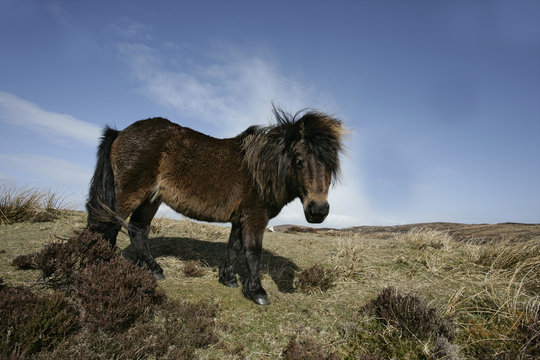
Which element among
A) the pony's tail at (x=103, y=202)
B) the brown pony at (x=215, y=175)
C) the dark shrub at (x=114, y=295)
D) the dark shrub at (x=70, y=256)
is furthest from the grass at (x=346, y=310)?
the pony's tail at (x=103, y=202)

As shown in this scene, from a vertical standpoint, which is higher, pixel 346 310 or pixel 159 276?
pixel 159 276

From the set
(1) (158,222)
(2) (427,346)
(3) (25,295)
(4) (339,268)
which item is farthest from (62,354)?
(1) (158,222)

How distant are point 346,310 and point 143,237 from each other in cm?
359

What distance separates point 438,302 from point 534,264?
3.04 meters

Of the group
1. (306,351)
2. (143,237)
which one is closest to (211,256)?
(143,237)

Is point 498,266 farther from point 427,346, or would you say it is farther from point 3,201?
point 3,201

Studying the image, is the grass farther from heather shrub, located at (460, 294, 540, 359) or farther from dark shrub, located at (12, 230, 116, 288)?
dark shrub, located at (12, 230, 116, 288)

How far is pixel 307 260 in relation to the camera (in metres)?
6.84

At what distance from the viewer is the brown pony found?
4414mm

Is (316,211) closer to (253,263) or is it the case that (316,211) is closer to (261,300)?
(253,263)

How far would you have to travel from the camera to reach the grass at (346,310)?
10.1 ft

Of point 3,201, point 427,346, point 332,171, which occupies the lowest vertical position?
point 427,346

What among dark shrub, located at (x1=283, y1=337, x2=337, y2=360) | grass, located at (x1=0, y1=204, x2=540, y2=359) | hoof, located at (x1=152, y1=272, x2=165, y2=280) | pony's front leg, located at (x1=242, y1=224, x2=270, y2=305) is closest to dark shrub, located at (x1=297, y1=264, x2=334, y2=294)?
grass, located at (x1=0, y1=204, x2=540, y2=359)

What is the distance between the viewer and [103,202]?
14.3 ft
